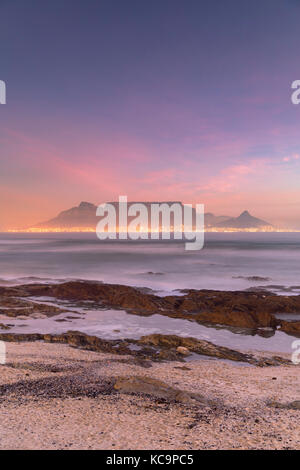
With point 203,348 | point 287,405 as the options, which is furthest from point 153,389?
point 203,348

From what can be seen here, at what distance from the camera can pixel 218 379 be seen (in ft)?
28.2

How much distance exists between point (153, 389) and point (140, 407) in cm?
97

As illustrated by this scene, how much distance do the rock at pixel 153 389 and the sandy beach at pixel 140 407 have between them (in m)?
0.05

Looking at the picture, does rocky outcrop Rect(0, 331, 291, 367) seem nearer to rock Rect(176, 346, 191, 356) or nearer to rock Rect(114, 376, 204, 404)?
rock Rect(176, 346, 191, 356)

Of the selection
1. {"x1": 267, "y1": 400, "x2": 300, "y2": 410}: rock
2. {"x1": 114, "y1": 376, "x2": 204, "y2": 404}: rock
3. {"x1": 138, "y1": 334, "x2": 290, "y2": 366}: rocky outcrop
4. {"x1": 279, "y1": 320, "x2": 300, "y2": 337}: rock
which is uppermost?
{"x1": 114, "y1": 376, "x2": 204, "y2": 404}: rock

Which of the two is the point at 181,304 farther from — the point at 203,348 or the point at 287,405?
the point at 287,405

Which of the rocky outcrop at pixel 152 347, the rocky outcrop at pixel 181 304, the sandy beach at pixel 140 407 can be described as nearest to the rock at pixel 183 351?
the rocky outcrop at pixel 152 347

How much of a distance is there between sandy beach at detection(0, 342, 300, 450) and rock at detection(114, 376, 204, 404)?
52mm

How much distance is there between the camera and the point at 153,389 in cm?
732

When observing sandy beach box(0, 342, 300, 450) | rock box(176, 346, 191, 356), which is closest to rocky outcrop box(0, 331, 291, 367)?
rock box(176, 346, 191, 356)

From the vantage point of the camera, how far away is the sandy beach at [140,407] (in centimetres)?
513

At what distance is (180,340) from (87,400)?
629 cm

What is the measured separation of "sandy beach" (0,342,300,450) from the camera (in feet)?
16.8

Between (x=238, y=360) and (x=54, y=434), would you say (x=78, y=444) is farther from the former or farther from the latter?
(x=238, y=360)
